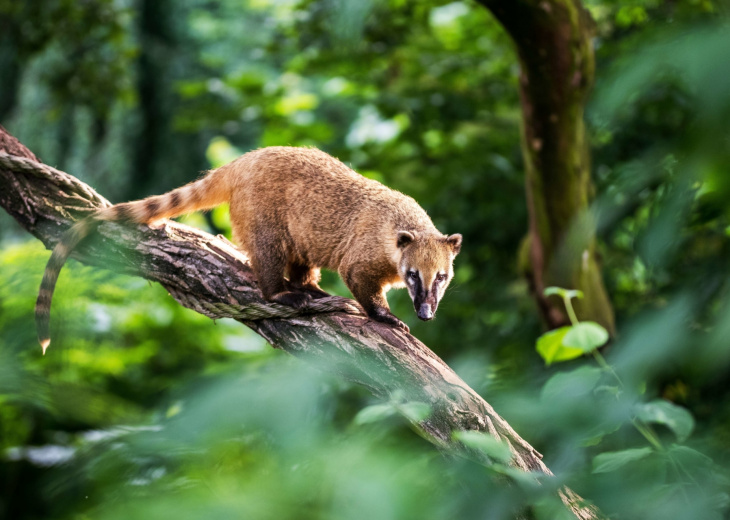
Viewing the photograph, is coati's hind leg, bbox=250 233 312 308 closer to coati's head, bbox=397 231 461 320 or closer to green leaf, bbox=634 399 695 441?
coati's head, bbox=397 231 461 320

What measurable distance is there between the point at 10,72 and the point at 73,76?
4.79m

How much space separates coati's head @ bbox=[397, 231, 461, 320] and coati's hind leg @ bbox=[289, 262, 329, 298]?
720 mm

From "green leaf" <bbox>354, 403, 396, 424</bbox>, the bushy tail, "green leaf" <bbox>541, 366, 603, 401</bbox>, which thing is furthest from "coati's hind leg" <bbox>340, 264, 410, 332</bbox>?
"green leaf" <bbox>354, 403, 396, 424</bbox>

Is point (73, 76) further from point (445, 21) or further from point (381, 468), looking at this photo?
point (381, 468)

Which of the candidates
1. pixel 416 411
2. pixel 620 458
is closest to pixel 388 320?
pixel 620 458

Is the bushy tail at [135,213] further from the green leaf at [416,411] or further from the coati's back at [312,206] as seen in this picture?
the green leaf at [416,411]

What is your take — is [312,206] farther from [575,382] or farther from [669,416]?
[669,416]

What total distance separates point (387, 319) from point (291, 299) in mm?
633

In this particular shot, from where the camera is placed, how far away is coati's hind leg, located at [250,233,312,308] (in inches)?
170

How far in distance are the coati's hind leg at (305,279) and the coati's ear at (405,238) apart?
0.74 meters

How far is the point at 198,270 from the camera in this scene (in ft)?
13.5

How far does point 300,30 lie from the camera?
7.43m

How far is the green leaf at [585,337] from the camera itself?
2.79 metres

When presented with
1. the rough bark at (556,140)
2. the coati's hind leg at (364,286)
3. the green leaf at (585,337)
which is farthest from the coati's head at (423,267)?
the green leaf at (585,337)
